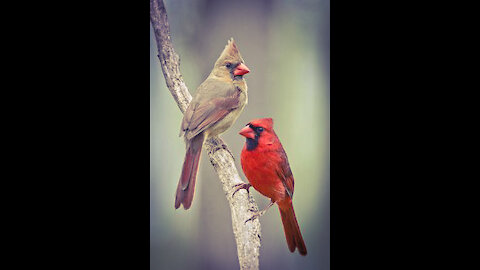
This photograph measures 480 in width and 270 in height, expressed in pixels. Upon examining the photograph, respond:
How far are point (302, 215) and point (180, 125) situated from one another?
74cm

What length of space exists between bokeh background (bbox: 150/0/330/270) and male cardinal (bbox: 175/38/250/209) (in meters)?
0.03

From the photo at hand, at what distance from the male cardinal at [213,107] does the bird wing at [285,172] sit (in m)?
0.29

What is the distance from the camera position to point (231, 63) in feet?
7.56

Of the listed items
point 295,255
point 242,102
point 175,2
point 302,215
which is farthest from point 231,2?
point 295,255

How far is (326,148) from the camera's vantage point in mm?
2477

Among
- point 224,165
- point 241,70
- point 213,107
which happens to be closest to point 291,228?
point 224,165

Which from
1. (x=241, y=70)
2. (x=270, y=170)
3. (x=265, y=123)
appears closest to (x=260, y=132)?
(x=265, y=123)

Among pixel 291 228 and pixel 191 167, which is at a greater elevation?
pixel 191 167

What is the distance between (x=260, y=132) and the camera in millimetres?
2291

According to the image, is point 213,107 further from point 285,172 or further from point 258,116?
point 285,172

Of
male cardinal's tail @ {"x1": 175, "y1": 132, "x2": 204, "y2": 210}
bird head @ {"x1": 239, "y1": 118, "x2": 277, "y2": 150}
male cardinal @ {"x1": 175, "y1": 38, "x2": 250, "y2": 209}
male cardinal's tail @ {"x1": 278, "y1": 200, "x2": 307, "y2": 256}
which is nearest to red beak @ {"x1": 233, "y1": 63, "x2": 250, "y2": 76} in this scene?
male cardinal @ {"x1": 175, "y1": 38, "x2": 250, "y2": 209}

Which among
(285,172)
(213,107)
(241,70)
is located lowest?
(285,172)

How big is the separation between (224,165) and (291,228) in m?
0.44

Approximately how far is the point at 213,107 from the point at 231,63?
8.9 inches
